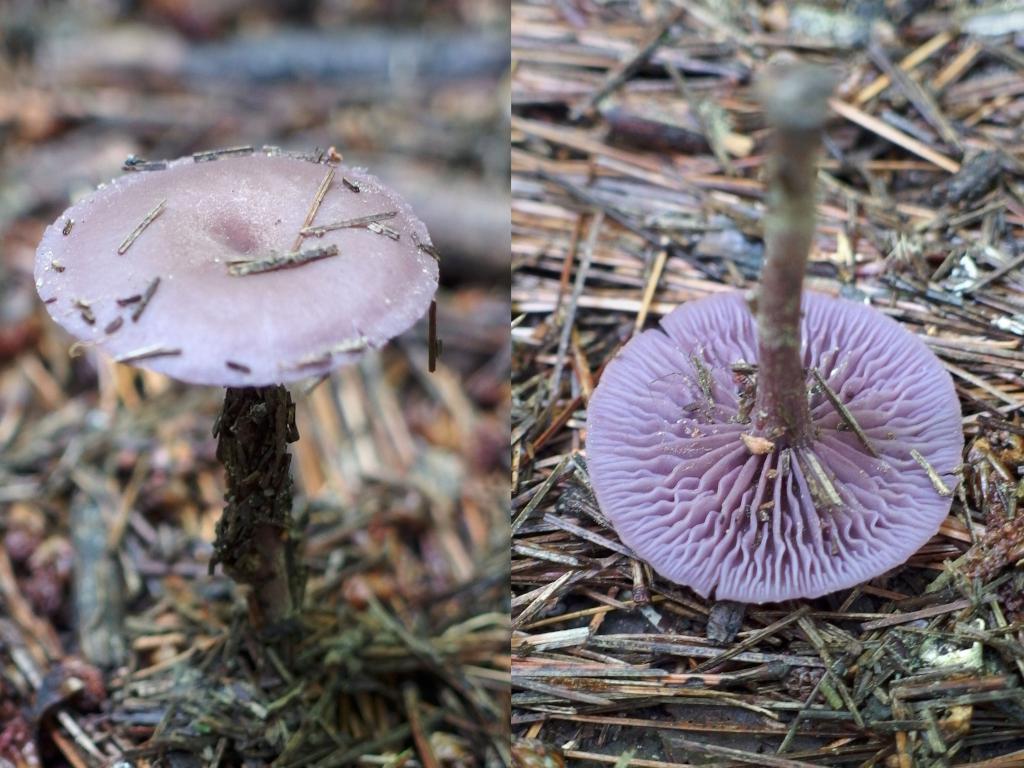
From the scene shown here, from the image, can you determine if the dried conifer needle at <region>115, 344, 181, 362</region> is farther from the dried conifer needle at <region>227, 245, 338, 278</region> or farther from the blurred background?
the blurred background

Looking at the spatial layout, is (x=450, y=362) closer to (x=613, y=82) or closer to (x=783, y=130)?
(x=613, y=82)

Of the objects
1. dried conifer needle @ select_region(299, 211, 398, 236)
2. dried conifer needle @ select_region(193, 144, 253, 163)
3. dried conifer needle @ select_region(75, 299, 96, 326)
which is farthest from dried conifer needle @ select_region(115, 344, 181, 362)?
dried conifer needle @ select_region(193, 144, 253, 163)

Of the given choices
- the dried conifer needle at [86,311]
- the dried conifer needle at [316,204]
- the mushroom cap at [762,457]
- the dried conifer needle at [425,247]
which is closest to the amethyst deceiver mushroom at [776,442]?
the mushroom cap at [762,457]

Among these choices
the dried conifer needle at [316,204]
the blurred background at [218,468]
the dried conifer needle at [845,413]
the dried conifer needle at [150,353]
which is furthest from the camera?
the blurred background at [218,468]

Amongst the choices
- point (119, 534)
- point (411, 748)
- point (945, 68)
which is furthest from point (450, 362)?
point (945, 68)

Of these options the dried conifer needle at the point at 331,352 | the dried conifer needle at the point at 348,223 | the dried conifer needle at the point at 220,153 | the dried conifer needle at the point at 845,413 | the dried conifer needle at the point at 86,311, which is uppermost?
the dried conifer needle at the point at 220,153

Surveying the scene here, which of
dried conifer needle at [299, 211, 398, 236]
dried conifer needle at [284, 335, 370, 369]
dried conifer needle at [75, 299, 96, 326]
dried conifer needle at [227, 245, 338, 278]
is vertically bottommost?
dried conifer needle at [284, 335, 370, 369]

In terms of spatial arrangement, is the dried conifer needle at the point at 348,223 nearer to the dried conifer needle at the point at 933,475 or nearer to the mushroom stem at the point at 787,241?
the mushroom stem at the point at 787,241
